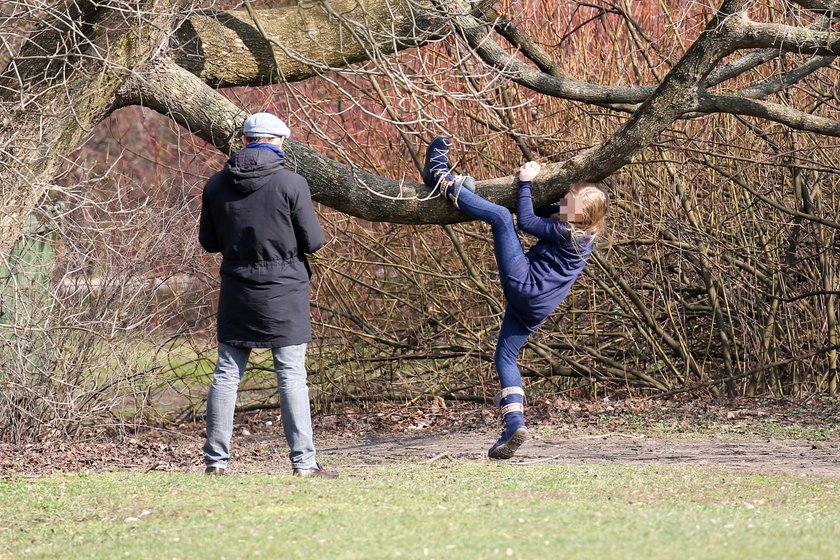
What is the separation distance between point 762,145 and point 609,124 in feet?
4.69

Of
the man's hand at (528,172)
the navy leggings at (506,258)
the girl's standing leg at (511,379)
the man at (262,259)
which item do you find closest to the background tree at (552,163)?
the man's hand at (528,172)

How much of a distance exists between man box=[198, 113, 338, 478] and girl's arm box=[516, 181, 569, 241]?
4.28 feet

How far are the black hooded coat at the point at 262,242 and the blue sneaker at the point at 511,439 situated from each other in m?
1.63

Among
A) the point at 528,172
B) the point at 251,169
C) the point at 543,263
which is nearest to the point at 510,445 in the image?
the point at 543,263

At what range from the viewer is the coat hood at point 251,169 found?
564cm

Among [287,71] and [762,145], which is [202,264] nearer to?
[287,71]

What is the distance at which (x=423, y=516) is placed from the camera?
4.79m

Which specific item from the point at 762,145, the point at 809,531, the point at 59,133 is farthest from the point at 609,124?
the point at 809,531

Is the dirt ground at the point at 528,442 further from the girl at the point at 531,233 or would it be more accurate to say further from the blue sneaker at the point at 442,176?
the blue sneaker at the point at 442,176

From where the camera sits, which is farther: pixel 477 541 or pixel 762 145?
pixel 762 145

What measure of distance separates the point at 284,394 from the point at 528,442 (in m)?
3.32

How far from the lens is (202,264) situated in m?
10.3

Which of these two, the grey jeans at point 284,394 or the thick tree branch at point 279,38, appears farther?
the thick tree branch at point 279,38

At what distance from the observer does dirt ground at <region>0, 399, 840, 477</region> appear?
7.68 meters
